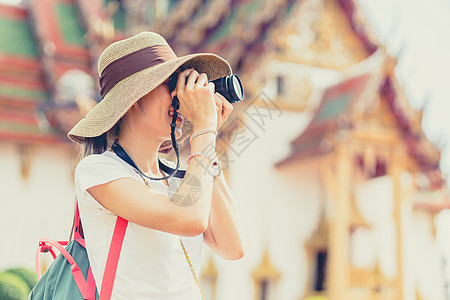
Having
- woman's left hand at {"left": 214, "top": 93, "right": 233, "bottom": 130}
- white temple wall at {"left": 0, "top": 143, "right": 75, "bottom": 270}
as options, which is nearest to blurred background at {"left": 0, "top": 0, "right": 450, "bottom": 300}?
white temple wall at {"left": 0, "top": 143, "right": 75, "bottom": 270}

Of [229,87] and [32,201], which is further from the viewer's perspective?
[32,201]

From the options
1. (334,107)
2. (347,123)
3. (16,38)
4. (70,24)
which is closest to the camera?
(347,123)

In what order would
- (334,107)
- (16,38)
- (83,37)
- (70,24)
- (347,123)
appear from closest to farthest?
1. (347,123)
2. (334,107)
3. (16,38)
4. (83,37)
5. (70,24)

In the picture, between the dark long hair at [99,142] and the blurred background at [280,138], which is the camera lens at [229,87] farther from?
the blurred background at [280,138]

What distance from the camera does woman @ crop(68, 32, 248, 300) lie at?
1.14m

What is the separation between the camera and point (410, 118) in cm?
776

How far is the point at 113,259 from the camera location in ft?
3.66

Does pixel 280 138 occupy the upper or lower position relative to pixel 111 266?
upper

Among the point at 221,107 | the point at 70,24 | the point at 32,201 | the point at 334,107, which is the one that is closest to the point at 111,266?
the point at 221,107

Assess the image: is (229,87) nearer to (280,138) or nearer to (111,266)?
(111,266)

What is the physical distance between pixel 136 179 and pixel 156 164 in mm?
174

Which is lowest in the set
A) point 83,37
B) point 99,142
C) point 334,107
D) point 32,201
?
point 99,142

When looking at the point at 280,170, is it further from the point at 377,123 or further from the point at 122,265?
the point at 122,265

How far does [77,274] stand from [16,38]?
7615 mm
